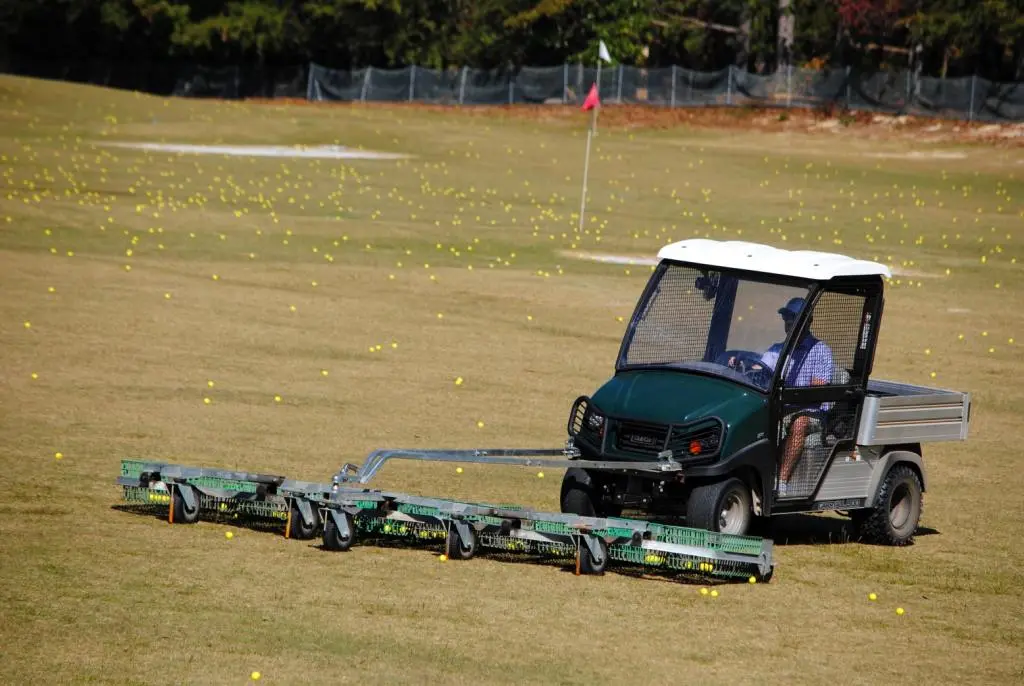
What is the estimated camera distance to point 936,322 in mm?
23328

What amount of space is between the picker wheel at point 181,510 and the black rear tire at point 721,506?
3.35m

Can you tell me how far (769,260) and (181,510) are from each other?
4.42 m

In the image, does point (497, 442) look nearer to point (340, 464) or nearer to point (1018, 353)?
point (340, 464)

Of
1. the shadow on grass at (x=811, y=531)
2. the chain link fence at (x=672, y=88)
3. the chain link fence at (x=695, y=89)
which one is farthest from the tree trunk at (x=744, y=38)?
the shadow on grass at (x=811, y=531)

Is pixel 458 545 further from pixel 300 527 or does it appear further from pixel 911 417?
pixel 911 417

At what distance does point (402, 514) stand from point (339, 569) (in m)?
0.71

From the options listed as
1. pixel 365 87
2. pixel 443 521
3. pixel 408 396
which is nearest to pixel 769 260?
pixel 443 521

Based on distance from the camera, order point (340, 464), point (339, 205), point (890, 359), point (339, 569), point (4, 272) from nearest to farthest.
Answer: point (339, 569)
point (340, 464)
point (890, 359)
point (4, 272)
point (339, 205)

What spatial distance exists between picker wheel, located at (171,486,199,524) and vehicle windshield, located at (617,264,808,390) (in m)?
3.19

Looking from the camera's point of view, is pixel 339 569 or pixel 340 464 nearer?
pixel 339 569

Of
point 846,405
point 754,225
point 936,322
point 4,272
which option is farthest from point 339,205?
point 846,405

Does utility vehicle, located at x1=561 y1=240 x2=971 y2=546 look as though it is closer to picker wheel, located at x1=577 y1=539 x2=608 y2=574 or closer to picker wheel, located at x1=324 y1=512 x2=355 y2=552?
picker wheel, located at x1=577 y1=539 x2=608 y2=574

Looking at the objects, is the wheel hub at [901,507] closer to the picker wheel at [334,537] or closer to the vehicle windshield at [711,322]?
the vehicle windshield at [711,322]

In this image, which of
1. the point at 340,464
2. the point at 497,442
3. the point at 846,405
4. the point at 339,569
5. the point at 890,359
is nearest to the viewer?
the point at 339,569
